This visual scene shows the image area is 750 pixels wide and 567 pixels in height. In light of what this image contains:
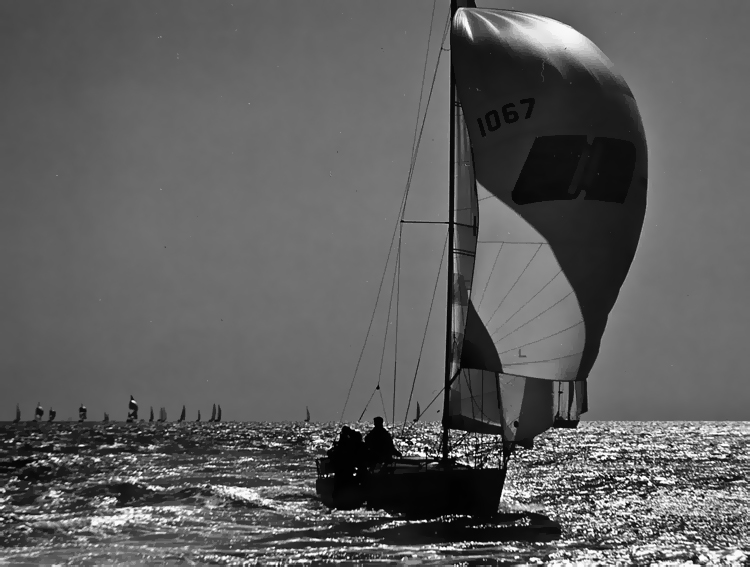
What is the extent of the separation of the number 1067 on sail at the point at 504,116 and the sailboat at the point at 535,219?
0.02 m

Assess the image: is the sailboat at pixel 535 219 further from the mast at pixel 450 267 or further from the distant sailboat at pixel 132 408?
the distant sailboat at pixel 132 408

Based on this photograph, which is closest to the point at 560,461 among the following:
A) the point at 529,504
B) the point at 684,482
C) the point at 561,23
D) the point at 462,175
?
the point at 684,482

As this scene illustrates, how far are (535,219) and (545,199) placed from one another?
0.40 m

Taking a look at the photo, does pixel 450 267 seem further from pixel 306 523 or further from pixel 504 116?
pixel 306 523

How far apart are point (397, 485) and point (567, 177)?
6.43 metres

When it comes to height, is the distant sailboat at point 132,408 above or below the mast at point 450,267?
below

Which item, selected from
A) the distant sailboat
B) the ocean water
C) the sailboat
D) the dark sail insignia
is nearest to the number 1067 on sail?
the sailboat

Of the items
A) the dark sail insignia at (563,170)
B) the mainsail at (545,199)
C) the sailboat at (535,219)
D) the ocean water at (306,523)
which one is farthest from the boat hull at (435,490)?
the dark sail insignia at (563,170)

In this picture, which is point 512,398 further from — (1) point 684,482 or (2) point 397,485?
(1) point 684,482

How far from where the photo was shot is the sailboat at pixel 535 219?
15938mm

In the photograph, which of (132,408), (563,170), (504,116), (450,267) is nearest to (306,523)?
(450,267)

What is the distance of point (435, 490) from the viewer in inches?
645

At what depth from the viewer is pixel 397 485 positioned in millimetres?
16438

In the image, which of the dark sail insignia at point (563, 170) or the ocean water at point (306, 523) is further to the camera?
the dark sail insignia at point (563, 170)
